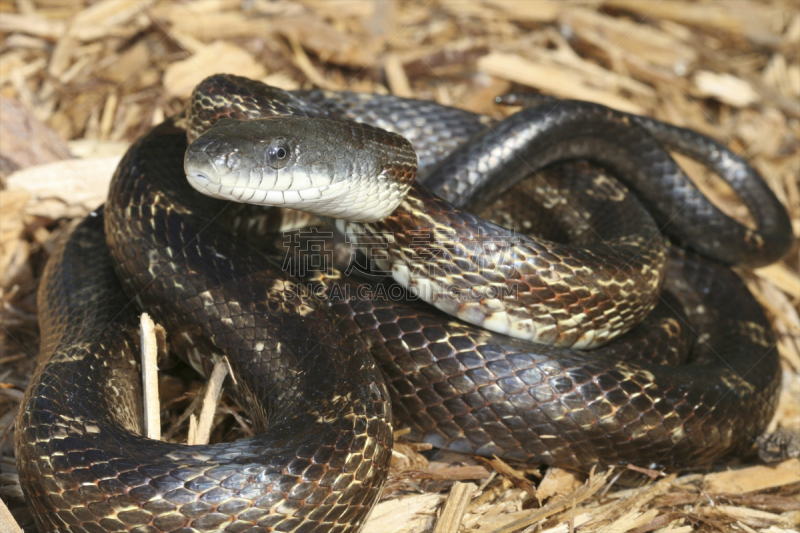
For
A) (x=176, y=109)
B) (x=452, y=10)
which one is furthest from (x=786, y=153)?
(x=176, y=109)

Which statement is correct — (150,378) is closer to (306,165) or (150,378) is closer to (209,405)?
(209,405)

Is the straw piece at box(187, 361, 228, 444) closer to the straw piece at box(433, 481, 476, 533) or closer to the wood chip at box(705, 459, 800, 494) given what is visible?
the straw piece at box(433, 481, 476, 533)

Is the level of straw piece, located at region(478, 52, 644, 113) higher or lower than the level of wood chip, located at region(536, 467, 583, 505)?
higher

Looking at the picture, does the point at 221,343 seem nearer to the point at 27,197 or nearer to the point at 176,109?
the point at 27,197

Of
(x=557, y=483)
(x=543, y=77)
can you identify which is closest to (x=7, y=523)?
(x=557, y=483)

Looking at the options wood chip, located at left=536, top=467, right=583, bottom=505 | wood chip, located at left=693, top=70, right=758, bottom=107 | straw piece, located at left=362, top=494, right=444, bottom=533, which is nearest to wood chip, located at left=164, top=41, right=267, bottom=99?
straw piece, located at left=362, top=494, right=444, bottom=533
